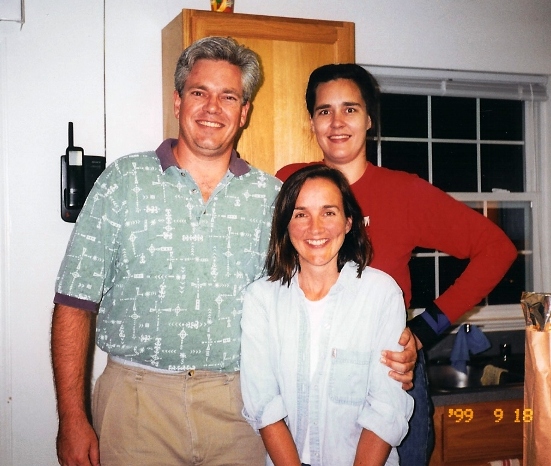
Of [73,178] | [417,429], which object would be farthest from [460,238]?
[73,178]

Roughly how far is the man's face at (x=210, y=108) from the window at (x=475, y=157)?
1.66 m

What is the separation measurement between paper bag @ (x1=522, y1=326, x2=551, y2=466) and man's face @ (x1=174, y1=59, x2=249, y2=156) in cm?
109

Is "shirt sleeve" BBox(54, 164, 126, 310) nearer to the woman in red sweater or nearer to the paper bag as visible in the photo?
the woman in red sweater

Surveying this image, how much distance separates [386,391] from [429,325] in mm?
413

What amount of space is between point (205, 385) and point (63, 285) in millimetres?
489

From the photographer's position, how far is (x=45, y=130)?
238 centimetres

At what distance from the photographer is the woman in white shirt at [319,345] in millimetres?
1472

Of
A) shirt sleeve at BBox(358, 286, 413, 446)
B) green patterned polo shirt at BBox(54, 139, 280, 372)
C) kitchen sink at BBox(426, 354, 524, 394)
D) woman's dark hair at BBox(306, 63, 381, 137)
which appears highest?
woman's dark hair at BBox(306, 63, 381, 137)

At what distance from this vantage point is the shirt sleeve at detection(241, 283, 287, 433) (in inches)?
59.3

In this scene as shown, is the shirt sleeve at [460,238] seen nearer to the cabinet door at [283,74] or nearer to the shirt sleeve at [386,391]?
the shirt sleeve at [386,391]

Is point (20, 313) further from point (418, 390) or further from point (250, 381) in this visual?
point (418, 390)

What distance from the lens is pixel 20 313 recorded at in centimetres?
238
